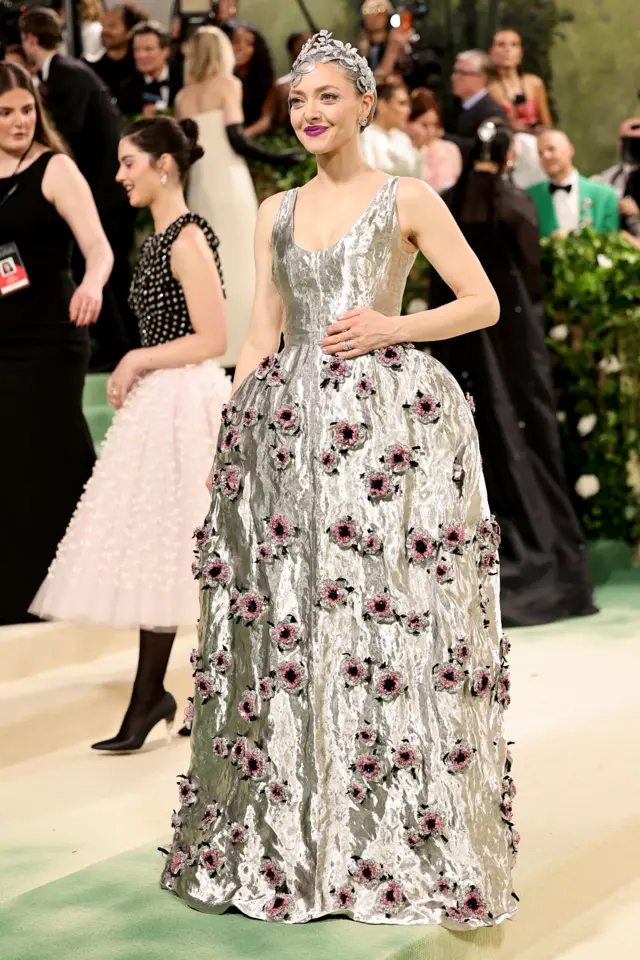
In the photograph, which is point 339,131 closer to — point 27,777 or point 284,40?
point 27,777

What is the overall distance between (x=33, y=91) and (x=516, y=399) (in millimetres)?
2570

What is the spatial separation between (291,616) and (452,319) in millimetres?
689

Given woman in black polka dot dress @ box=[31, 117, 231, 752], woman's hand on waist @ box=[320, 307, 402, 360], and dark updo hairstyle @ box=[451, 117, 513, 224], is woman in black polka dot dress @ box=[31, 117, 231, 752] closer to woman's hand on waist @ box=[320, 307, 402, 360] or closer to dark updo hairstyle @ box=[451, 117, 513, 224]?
woman's hand on waist @ box=[320, 307, 402, 360]

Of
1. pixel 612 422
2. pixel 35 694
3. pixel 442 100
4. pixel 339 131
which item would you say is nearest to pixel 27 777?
pixel 35 694

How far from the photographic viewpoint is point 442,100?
13.7 metres

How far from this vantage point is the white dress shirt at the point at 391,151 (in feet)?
27.3

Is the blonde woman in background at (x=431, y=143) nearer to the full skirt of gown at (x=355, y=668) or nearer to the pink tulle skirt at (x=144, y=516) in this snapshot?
the pink tulle skirt at (x=144, y=516)

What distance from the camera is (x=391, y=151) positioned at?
27.7 feet

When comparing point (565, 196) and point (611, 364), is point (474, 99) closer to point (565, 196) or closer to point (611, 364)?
point (565, 196)

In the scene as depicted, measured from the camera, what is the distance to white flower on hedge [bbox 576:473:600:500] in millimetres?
7152

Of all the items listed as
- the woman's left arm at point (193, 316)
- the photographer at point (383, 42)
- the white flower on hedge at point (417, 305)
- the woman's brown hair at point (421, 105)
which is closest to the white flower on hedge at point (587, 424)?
the white flower on hedge at point (417, 305)

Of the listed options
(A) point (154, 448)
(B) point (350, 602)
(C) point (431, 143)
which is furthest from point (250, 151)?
(B) point (350, 602)

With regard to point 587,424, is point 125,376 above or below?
above

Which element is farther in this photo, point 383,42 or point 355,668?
point 383,42
